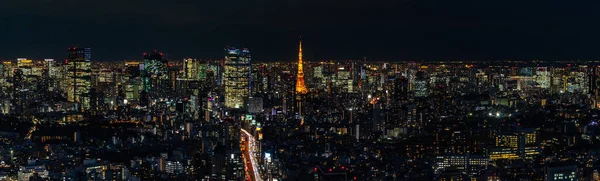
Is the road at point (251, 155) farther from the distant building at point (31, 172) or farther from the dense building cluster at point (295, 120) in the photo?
the distant building at point (31, 172)

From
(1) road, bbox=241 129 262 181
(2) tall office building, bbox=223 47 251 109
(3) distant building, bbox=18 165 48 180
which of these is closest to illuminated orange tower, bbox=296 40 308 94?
(2) tall office building, bbox=223 47 251 109

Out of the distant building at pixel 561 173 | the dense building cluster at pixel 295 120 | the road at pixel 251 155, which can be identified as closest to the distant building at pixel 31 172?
the dense building cluster at pixel 295 120

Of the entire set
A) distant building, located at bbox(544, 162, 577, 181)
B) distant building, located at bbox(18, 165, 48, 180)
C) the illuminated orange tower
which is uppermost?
the illuminated orange tower

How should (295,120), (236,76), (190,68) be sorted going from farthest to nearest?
(190,68), (236,76), (295,120)

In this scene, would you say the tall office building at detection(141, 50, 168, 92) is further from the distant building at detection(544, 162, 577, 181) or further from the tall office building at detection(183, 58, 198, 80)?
the distant building at detection(544, 162, 577, 181)

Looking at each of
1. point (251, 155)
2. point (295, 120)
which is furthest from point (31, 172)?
point (295, 120)

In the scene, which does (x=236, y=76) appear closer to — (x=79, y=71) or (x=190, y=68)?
(x=190, y=68)

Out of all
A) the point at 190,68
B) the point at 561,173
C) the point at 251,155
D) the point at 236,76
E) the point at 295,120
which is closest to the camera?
the point at 561,173
